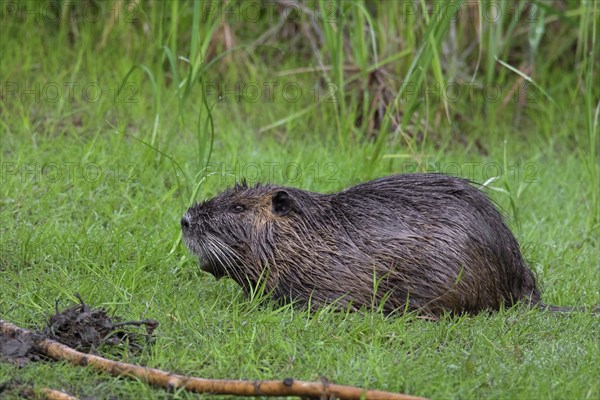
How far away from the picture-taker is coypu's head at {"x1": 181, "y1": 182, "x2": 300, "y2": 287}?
12.6 ft

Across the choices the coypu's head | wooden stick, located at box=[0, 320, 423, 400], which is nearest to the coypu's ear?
the coypu's head

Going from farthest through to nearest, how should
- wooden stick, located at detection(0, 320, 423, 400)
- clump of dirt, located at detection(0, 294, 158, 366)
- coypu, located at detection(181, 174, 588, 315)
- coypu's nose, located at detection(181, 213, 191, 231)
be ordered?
1. coypu's nose, located at detection(181, 213, 191, 231)
2. coypu, located at detection(181, 174, 588, 315)
3. clump of dirt, located at detection(0, 294, 158, 366)
4. wooden stick, located at detection(0, 320, 423, 400)

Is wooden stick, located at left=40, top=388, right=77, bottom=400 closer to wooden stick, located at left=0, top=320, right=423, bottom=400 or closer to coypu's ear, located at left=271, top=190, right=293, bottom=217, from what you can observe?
wooden stick, located at left=0, top=320, right=423, bottom=400

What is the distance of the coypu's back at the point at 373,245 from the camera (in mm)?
3764

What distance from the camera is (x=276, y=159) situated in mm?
5383

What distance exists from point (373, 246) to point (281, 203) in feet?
1.33

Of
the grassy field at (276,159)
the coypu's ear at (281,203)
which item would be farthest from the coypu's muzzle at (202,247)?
the coypu's ear at (281,203)

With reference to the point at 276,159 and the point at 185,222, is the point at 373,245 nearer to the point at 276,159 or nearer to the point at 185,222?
the point at 185,222

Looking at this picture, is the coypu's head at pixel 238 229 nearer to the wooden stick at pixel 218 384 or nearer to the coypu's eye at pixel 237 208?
the coypu's eye at pixel 237 208

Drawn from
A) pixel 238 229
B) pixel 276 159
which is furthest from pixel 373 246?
pixel 276 159

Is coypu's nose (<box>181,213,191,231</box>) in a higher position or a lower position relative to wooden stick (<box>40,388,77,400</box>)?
higher

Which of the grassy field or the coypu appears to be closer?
the grassy field

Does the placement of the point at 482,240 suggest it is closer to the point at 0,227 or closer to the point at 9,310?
the point at 9,310

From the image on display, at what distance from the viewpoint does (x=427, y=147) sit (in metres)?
5.88
